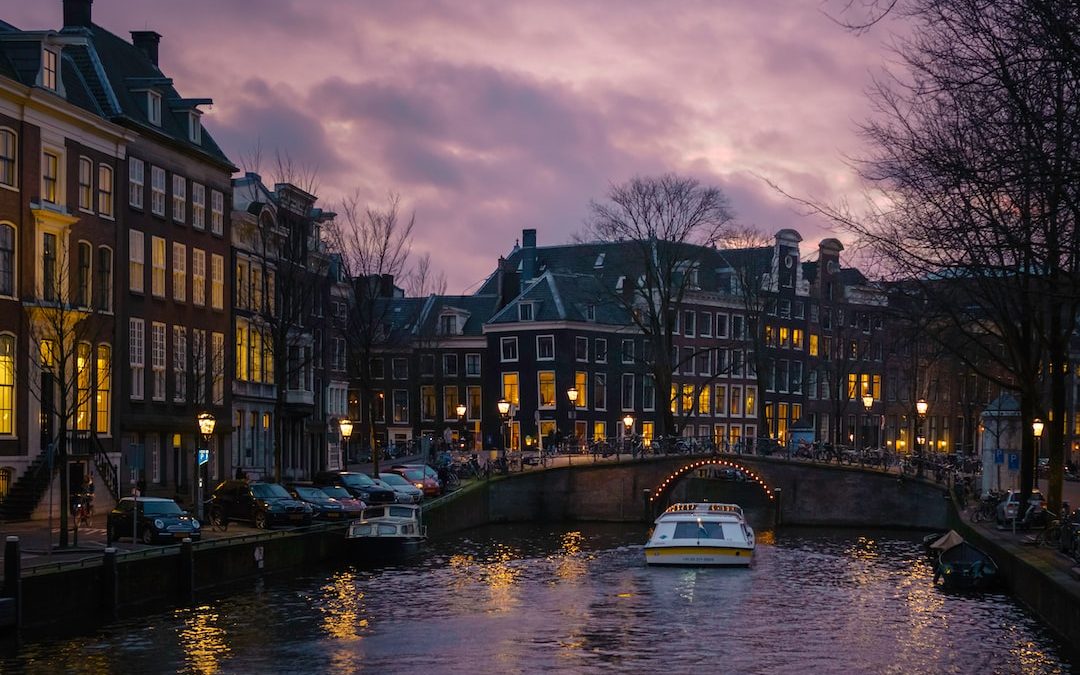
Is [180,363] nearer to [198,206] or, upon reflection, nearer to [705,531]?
[198,206]

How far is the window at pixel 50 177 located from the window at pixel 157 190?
27.6 ft

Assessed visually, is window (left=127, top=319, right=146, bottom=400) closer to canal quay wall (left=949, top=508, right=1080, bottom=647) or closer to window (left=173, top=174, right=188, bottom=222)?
window (left=173, top=174, right=188, bottom=222)

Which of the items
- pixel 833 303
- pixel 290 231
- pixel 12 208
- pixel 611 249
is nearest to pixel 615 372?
pixel 611 249

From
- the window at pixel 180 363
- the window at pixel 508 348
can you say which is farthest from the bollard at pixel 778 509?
the window at pixel 508 348

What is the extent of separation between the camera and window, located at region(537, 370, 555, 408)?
385 ft

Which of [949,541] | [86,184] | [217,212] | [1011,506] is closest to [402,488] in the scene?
[217,212]

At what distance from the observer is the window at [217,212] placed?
73312mm

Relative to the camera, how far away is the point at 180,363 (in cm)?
6975

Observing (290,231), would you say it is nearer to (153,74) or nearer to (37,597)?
(153,74)

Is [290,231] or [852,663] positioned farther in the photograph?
[290,231]

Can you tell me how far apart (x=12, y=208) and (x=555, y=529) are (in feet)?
119

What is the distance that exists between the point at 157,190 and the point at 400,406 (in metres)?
60.5

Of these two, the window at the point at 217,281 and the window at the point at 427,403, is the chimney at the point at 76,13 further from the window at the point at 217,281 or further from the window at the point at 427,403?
the window at the point at 427,403

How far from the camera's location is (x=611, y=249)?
129 metres
